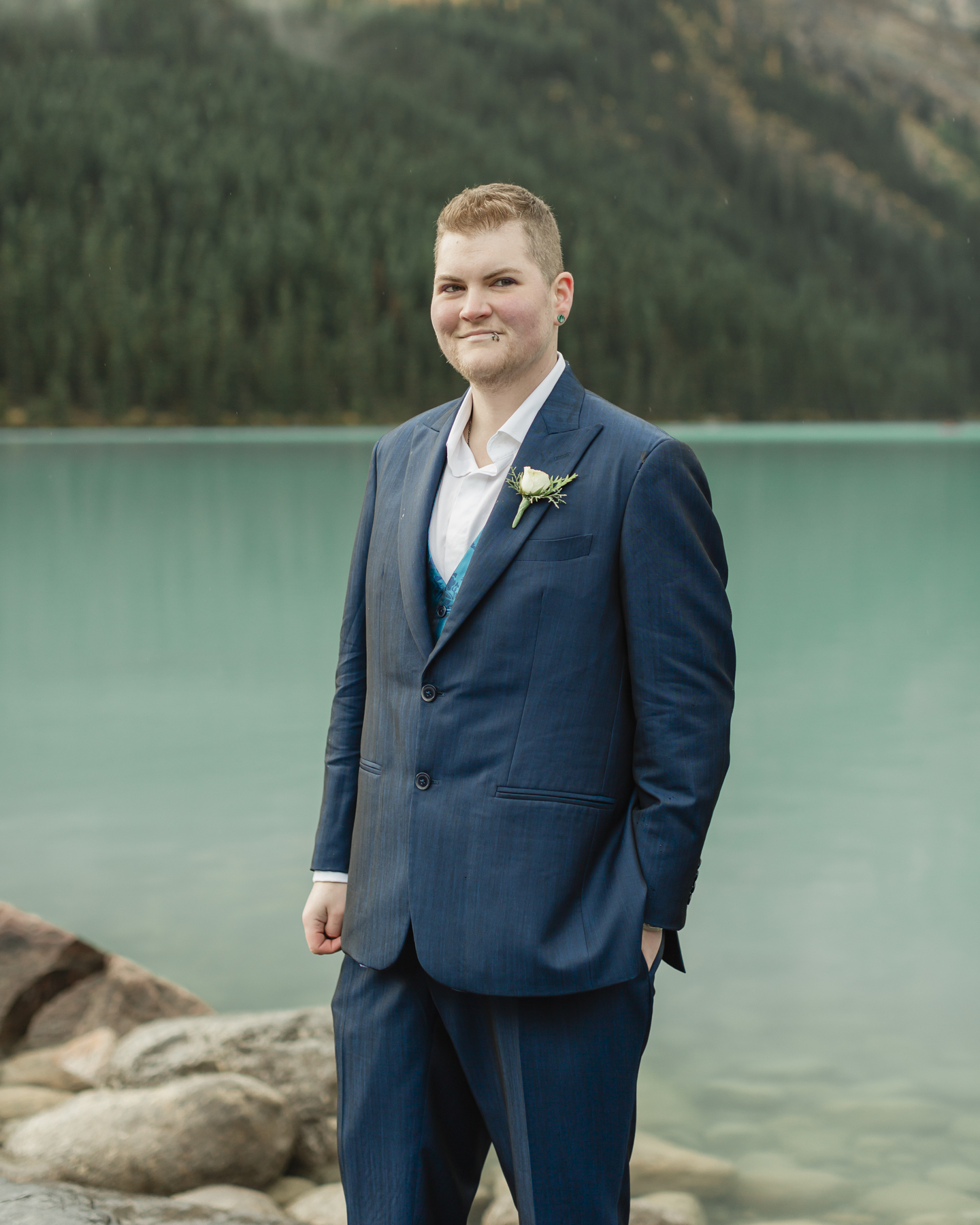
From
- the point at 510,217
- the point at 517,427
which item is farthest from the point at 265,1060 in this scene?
the point at 510,217

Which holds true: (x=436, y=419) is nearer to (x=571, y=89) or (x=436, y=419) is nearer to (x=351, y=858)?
(x=351, y=858)

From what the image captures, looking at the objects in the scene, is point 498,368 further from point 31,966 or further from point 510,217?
point 31,966

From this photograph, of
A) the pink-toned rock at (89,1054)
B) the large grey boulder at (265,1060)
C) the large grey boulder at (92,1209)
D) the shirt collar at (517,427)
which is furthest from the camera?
the pink-toned rock at (89,1054)

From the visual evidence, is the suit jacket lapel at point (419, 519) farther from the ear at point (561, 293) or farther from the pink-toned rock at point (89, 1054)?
the pink-toned rock at point (89, 1054)

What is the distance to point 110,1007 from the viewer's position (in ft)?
14.4

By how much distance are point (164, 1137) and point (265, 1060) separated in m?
0.51

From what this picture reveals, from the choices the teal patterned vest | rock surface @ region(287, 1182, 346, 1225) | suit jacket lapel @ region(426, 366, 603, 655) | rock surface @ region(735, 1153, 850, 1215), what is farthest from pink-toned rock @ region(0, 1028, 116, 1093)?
suit jacket lapel @ region(426, 366, 603, 655)

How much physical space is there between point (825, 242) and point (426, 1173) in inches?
6548

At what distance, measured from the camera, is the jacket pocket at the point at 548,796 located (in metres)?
1.92

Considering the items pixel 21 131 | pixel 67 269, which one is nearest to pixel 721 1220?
pixel 67 269

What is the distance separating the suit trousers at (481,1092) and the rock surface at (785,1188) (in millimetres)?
1818

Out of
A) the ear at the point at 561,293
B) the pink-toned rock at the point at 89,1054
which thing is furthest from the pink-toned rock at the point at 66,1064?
the ear at the point at 561,293

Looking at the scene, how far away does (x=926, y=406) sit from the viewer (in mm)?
126000

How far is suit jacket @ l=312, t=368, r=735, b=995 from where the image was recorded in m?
1.91
